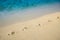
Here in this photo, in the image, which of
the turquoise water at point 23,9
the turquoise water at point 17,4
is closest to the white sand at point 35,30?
the turquoise water at point 23,9

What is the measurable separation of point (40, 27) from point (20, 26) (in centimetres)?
27

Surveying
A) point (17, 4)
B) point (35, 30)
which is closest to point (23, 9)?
point (17, 4)

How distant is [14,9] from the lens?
134cm

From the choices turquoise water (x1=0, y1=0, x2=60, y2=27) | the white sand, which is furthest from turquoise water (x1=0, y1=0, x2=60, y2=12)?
the white sand

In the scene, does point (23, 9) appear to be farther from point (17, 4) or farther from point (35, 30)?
point (35, 30)

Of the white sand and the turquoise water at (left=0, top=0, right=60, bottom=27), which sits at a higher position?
the turquoise water at (left=0, top=0, right=60, bottom=27)

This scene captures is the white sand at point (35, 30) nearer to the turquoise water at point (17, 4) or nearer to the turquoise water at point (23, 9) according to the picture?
the turquoise water at point (23, 9)

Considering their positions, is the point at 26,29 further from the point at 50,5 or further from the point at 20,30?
the point at 50,5

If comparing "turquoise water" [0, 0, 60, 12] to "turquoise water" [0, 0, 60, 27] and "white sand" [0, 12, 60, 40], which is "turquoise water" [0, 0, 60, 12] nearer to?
"turquoise water" [0, 0, 60, 27]

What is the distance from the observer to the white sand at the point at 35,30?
1224 millimetres

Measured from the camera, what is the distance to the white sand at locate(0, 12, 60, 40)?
4.01 ft

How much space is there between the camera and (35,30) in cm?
130

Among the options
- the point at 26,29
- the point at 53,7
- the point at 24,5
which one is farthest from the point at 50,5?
the point at 26,29

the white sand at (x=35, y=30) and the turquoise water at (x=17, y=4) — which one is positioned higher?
the turquoise water at (x=17, y=4)
